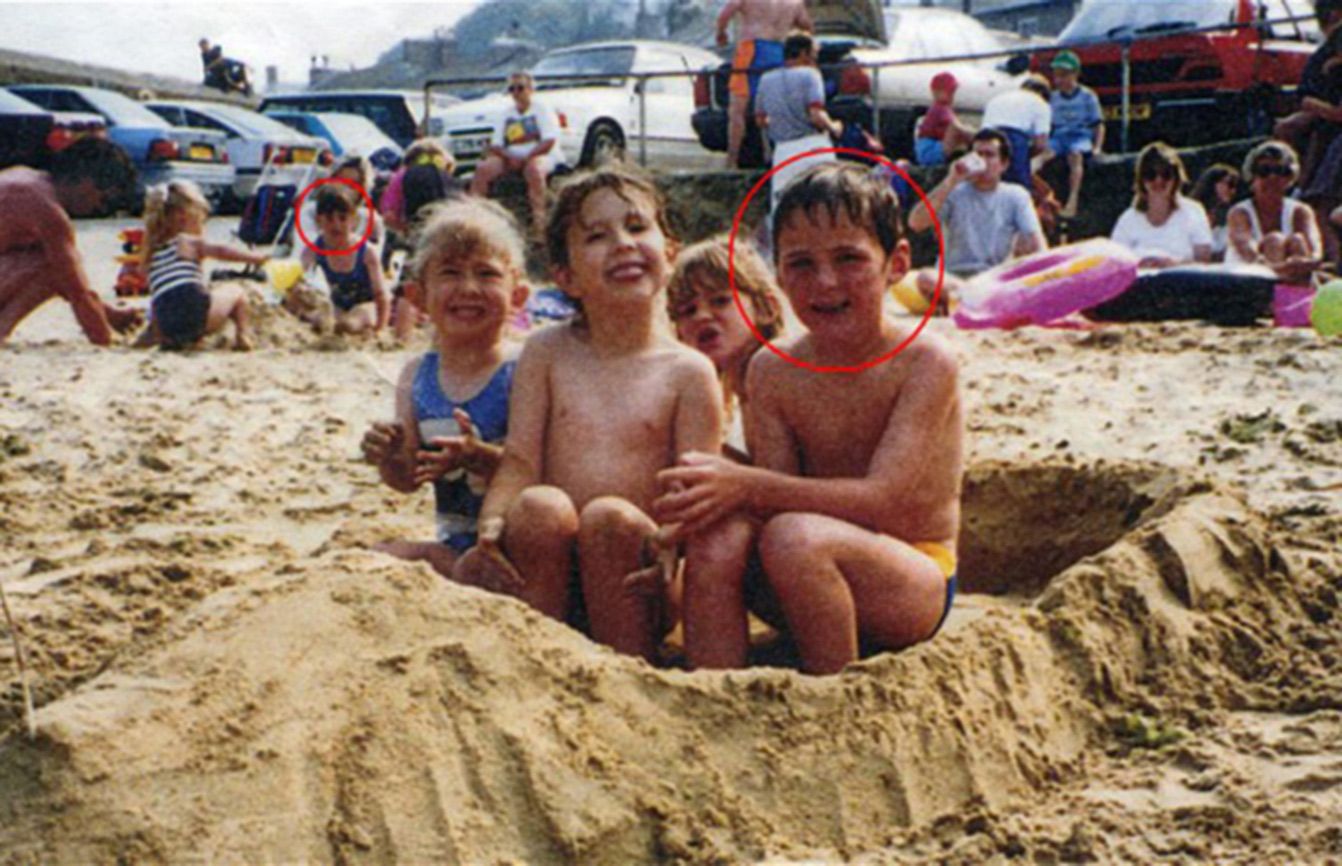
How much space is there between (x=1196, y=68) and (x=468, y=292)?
31.5 feet

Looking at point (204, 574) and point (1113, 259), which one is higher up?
point (1113, 259)

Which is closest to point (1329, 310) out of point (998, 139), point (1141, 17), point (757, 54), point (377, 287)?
point (998, 139)

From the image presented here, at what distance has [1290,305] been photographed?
7.37m

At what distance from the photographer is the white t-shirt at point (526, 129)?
1196 centimetres

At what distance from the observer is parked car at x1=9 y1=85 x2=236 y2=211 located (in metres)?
14.1

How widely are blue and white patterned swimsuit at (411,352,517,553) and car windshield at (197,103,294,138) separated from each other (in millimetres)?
14901

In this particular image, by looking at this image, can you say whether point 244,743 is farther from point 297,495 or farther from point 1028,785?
point 297,495

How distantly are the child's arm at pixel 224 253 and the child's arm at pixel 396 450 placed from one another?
492cm

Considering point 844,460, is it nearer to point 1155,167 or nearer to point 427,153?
point 1155,167

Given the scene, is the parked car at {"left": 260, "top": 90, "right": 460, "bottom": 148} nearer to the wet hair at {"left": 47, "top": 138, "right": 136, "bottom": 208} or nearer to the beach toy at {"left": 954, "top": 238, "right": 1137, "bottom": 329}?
the wet hair at {"left": 47, "top": 138, "right": 136, "bottom": 208}

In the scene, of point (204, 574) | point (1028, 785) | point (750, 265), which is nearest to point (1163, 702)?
point (1028, 785)

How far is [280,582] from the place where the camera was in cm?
248

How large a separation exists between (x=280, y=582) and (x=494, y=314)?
1.21 meters

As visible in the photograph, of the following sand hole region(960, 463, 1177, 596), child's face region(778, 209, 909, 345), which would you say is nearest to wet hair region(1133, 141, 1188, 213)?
sand hole region(960, 463, 1177, 596)
